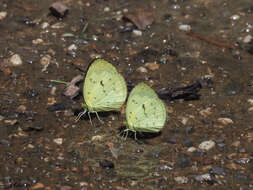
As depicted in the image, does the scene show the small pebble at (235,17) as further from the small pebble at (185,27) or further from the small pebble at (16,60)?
the small pebble at (16,60)

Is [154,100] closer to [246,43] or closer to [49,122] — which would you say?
[49,122]

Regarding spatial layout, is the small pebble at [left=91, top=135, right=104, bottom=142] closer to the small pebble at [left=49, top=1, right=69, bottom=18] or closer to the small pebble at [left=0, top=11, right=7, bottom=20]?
the small pebble at [left=49, top=1, right=69, bottom=18]

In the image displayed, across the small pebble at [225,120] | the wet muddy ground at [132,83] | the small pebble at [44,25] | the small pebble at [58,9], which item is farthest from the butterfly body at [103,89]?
the small pebble at [58,9]

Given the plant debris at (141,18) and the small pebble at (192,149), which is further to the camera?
the plant debris at (141,18)

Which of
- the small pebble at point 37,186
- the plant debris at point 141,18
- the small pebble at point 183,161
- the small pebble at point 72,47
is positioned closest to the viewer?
the small pebble at point 37,186

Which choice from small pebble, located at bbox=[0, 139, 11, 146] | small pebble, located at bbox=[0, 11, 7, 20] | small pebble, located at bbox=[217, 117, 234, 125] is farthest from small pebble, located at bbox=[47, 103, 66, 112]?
small pebble, located at bbox=[0, 11, 7, 20]

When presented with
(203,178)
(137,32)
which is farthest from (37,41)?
(203,178)
